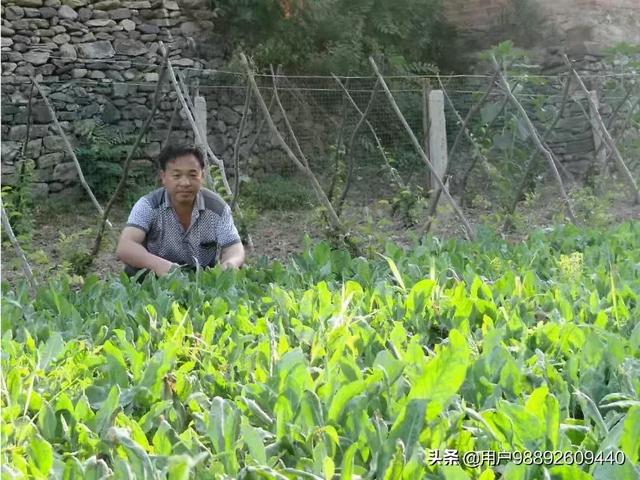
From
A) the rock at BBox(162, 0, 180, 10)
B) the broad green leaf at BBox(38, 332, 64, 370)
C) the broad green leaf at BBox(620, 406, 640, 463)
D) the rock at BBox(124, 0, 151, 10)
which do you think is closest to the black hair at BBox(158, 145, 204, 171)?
the broad green leaf at BBox(38, 332, 64, 370)

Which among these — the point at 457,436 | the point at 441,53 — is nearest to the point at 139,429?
the point at 457,436

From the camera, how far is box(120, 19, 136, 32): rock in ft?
37.4

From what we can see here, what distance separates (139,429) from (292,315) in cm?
94

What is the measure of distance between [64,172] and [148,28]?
7.72 ft

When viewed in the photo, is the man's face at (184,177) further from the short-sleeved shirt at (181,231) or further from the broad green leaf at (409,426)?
the broad green leaf at (409,426)

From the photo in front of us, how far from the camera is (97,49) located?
11.2m

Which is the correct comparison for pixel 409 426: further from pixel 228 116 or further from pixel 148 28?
pixel 148 28

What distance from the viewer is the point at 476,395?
163 centimetres

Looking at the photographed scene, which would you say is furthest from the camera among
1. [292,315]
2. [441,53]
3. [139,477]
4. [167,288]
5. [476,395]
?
[441,53]

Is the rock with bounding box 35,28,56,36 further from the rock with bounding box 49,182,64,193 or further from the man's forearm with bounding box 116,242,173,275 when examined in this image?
the man's forearm with bounding box 116,242,173,275

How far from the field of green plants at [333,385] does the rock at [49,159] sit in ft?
27.1

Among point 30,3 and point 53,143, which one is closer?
point 53,143

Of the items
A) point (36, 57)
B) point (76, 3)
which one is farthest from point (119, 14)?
point (36, 57)

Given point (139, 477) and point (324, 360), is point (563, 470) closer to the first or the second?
point (139, 477)
